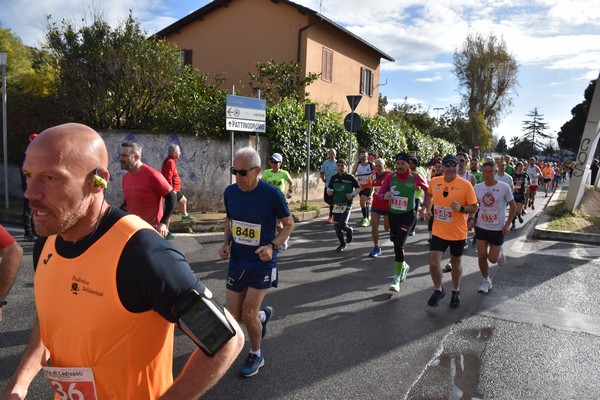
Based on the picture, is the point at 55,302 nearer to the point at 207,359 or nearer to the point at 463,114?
the point at 207,359

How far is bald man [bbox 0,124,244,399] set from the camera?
57.5 inches

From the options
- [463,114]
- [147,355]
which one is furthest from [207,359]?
[463,114]

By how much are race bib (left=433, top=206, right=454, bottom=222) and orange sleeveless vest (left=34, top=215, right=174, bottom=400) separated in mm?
5195

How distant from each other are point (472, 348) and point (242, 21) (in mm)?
21681

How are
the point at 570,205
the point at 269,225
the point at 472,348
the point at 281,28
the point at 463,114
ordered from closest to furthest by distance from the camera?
the point at 269,225 < the point at 472,348 < the point at 570,205 < the point at 281,28 < the point at 463,114

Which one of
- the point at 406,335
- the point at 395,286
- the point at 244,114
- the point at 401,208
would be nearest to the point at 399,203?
the point at 401,208

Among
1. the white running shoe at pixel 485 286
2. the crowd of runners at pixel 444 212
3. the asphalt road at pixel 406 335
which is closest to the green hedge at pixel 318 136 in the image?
the crowd of runners at pixel 444 212

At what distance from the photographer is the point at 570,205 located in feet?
48.9

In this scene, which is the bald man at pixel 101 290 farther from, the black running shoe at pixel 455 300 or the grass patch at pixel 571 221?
the grass patch at pixel 571 221

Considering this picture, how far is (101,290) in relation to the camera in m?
1.49

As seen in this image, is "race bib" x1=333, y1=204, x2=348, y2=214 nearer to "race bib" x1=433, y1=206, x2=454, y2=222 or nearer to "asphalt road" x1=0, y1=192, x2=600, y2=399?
"asphalt road" x1=0, y1=192, x2=600, y2=399

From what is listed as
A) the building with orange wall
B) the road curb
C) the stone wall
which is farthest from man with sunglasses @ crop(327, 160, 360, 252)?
the building with orange wall

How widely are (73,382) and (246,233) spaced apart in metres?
2.83

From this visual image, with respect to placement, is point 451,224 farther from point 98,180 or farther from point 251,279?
point 98,180
